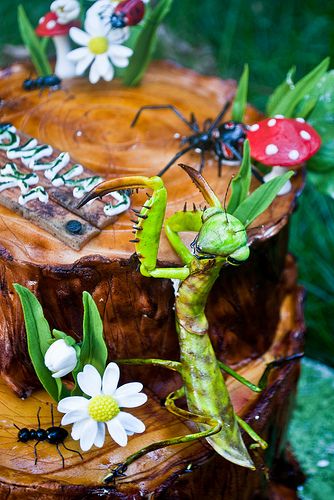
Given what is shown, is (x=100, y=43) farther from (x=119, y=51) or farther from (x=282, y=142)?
(x=282, y=142)


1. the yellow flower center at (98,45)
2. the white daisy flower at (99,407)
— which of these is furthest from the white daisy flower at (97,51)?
the white daisy flower at (99,407)

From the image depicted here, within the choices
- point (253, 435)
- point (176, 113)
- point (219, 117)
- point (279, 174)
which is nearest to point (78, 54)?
point (176, 113)

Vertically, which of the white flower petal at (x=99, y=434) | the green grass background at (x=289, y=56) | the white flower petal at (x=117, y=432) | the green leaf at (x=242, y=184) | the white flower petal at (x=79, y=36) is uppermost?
the white flower petal at (x=79, y=36)

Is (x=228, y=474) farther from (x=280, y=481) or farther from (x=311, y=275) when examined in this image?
(x=311, y=275)

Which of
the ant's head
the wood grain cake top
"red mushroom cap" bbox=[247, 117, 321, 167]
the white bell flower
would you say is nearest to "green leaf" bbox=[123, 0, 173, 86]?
the wood grain cake top

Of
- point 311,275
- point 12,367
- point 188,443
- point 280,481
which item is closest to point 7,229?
point 12,367

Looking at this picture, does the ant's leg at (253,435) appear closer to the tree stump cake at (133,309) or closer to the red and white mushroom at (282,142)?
the tree stump cake at (133,309)
